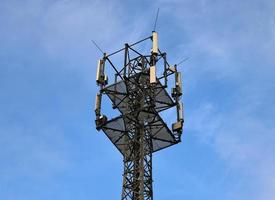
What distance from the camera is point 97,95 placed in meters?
37.9

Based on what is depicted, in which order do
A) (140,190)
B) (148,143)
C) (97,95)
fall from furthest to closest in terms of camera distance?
(97,95)
(148,143)
(140,190)

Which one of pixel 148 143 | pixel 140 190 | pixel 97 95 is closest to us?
pixel 140 190

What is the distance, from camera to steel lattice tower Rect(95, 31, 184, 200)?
34.2 m

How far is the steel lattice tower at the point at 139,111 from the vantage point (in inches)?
1346

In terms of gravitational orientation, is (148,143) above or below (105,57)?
below

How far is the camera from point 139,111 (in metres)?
35.2

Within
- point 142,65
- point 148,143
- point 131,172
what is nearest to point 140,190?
point 131,172

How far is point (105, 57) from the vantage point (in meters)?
38.5

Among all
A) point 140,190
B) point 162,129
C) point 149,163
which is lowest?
point 140,190

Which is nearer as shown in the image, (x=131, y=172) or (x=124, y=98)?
(x=131, y=172)

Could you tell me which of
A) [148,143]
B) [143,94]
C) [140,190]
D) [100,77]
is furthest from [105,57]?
[140,190]

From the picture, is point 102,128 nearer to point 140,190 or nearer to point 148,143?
point 148,143

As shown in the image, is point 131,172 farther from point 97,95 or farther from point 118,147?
point 97,95

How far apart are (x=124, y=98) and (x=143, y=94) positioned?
4.37 feet
